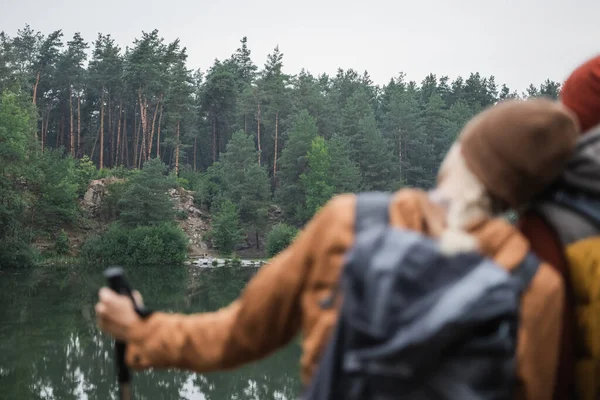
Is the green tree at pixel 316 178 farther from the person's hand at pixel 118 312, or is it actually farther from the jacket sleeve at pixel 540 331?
the jacket sleeve at pixel 540 331

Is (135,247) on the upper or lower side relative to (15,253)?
lower

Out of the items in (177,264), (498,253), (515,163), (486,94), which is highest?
(486,94)

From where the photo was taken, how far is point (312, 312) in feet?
3.27

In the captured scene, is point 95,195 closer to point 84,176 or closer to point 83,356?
point 84,176

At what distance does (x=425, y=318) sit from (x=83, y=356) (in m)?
14.6

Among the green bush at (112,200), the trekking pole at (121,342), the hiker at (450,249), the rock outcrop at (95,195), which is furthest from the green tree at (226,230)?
the hiker at (450,249)

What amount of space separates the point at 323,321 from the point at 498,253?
0.27m

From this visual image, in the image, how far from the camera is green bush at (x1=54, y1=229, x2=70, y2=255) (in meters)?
29.7

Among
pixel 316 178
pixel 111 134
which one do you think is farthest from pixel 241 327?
pixel 111 134

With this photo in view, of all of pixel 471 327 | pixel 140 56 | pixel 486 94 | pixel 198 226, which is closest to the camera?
pixel 471 327

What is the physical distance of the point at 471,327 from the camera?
890 millimetres

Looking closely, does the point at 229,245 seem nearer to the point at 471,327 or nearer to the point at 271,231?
the point at 271,231

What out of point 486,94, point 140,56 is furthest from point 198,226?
point 486,94

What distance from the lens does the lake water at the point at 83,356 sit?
1204cm
